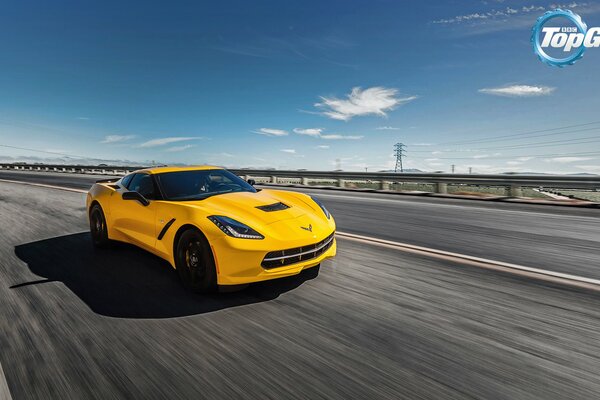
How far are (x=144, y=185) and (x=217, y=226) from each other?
75.7 inches

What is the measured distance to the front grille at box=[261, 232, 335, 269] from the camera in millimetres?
3146


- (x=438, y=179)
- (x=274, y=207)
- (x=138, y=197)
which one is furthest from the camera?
(x=438, y=179)

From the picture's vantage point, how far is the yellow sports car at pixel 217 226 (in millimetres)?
3150

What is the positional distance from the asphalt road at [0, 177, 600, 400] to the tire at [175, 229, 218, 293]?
13 centimetres

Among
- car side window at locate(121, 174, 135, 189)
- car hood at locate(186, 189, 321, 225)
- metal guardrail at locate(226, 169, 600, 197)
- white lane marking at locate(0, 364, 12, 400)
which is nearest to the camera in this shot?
white lane marking at locate(0, 364, 12, 400)

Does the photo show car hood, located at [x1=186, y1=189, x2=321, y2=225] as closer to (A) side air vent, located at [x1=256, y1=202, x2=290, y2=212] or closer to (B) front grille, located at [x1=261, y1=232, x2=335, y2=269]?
(A) side air vent, located at [x1=256, y1=202, x2=290, y2=212]

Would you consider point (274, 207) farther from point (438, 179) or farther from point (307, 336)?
point (438, 179)

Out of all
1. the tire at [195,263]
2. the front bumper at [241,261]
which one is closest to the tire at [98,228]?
the tire at [195,263]

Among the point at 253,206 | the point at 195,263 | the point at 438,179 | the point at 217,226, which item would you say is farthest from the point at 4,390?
the point at 438,179

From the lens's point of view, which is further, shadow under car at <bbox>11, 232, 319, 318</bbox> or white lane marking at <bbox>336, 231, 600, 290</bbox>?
white lane marking at <bbox>336, 231, 600, 290</bbox>

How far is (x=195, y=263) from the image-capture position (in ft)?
11.3

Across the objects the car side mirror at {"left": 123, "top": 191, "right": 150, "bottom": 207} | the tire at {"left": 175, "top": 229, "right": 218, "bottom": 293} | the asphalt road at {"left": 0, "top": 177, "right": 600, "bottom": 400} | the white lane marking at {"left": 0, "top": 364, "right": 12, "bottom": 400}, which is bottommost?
the white lane marking at {"left": 0, "top": 364, "right": 12, "bottom": 400}

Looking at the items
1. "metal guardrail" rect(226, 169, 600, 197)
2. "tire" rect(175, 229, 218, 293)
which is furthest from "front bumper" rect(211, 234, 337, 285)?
"metal guardrail" rect(226, 169, 600, 197)

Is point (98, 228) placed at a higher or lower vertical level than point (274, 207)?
lower
